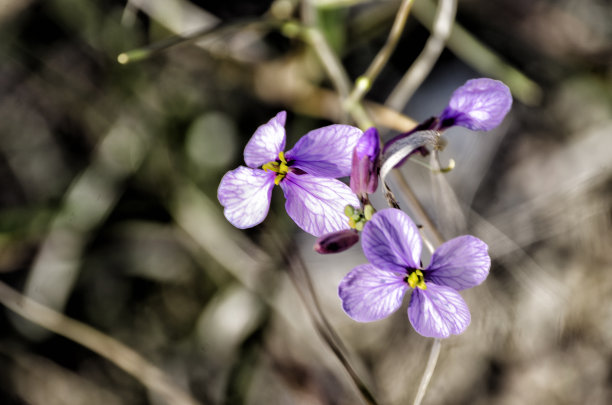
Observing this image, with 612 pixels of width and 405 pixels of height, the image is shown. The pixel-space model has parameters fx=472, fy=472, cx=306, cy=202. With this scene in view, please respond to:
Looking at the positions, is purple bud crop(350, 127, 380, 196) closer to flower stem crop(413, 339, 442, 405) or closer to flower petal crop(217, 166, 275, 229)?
flower petal crop(217, 166, 275, 229)

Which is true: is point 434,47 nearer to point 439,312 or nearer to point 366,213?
point 366,213

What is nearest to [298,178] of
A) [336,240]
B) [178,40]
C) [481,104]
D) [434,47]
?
[336,240]

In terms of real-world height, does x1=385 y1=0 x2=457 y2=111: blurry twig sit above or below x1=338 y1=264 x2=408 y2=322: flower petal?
above

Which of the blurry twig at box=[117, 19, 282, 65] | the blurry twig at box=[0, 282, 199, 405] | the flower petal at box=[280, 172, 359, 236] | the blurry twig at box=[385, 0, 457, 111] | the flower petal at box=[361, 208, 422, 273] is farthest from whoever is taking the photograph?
the blurry twig at box=[0, 282, 199, 405]

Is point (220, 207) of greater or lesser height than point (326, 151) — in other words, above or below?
below

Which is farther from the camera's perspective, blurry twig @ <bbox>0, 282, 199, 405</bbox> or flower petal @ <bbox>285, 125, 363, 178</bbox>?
blurry twig @ <bbox>0, 282, 199, 405</bbox>

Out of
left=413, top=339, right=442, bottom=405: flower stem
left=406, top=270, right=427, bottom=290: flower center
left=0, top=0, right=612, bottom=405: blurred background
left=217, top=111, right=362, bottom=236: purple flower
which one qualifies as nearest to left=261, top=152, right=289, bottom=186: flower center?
left=217, top=111, right=362, bottom=236: purple flower
